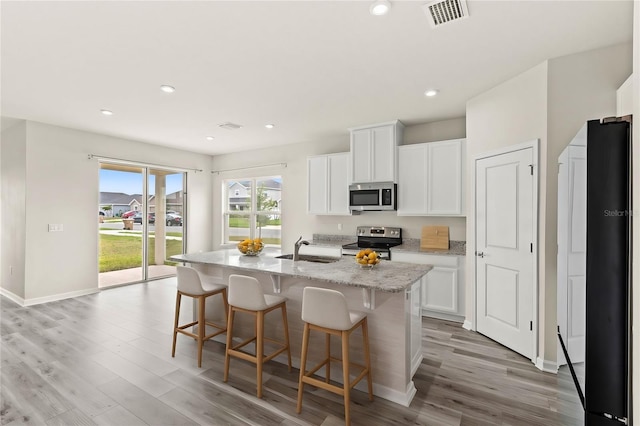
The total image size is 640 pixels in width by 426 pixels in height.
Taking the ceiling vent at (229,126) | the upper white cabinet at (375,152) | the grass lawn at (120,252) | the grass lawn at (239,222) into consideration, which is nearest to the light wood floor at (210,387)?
the grass lawn at (120,252)

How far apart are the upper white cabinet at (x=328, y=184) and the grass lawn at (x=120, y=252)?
11.3ft

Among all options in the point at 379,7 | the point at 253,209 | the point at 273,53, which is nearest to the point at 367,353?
the point at 379,7

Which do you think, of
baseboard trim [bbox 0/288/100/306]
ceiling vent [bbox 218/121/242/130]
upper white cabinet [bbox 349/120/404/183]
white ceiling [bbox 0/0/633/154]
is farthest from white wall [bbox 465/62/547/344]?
baseboard trim [bbox 0/288/100/306]

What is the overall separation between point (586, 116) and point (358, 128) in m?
2.79

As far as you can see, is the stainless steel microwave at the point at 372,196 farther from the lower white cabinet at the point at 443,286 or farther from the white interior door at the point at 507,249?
the white interior door at the point at 507,249

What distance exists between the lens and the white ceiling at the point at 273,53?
212cm

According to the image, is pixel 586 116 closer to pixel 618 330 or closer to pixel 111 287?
pixel 618 330

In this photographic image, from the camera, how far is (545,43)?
2504mm

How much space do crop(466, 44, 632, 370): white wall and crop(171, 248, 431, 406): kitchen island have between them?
1.12 m

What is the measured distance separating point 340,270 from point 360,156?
2624 millimetres

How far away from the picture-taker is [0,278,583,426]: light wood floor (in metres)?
2.15

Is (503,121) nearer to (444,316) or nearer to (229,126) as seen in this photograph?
(444,316)

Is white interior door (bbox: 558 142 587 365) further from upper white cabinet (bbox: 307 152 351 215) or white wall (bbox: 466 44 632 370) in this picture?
upper white cabinet (bbox: 307 152 351 215)

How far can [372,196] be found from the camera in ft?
15.5
